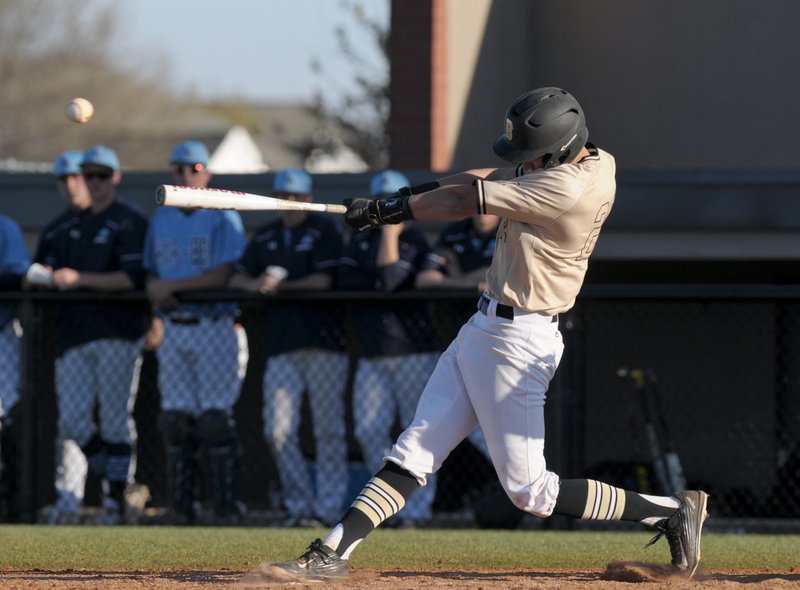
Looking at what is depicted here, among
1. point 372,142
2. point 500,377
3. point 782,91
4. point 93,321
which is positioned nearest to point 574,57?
point 782,91

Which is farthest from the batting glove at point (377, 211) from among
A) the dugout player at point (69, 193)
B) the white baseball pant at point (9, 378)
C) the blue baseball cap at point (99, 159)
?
the white baseball pant at point (9, 378)

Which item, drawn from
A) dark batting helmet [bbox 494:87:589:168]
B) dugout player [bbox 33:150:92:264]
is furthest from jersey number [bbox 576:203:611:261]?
dugout player [bbox 33:150:92:264]

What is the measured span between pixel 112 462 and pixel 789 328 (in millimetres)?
4290

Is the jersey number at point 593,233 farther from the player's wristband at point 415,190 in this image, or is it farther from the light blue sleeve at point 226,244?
the light blue sleeve at point 226,244

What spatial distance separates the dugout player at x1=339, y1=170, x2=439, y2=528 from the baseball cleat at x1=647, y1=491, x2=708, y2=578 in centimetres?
279

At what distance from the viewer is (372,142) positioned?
75.0 ft

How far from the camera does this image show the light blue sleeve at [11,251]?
8.52 m

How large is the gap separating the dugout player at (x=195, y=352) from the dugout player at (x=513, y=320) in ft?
10.4

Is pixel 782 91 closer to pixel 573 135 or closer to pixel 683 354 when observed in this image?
pixel 683 354

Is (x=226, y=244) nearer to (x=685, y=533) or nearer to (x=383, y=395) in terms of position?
(x=383, y=395)

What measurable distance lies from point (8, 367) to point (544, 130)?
15.5 ft

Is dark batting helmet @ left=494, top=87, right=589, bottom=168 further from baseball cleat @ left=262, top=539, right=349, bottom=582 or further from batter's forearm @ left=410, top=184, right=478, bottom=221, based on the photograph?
baseball cleat @ left=262, top=539, right=349, bottom=582

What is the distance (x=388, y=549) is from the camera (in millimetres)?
6410

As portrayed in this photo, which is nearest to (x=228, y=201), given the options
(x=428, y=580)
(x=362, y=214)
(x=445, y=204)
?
(x=362, y=214)
